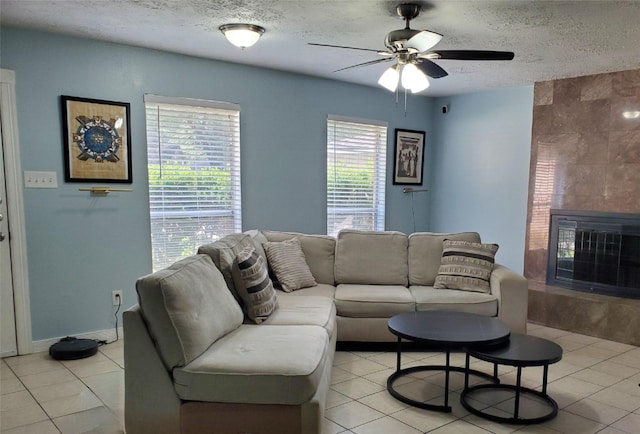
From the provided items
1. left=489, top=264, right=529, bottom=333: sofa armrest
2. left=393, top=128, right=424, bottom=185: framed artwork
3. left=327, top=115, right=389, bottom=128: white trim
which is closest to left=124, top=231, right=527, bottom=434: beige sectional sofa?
left=489, top=264, right=529, bottom=333: sofa armrest

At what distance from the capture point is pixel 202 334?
2.16 meters

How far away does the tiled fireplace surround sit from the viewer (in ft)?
13.1

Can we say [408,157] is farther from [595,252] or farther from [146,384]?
[146,384]

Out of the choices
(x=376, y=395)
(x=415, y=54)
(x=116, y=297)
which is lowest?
(x=376, y=395)

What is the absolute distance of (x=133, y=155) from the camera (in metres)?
3.73

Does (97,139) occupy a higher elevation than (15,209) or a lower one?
higher

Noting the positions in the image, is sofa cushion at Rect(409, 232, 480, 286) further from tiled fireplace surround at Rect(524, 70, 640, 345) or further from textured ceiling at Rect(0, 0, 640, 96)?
textured ceiling at Rect(0, 0, 640, 96)

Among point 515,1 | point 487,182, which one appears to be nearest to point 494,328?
point 515,1

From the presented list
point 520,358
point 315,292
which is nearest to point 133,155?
point 315,292

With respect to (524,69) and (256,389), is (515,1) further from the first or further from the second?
(256,389)

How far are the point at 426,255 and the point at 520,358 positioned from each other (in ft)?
5.29

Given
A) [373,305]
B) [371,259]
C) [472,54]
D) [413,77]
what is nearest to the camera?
[472,54]

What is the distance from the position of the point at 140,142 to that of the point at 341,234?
1893mm

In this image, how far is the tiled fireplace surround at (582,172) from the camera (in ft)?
13.1
